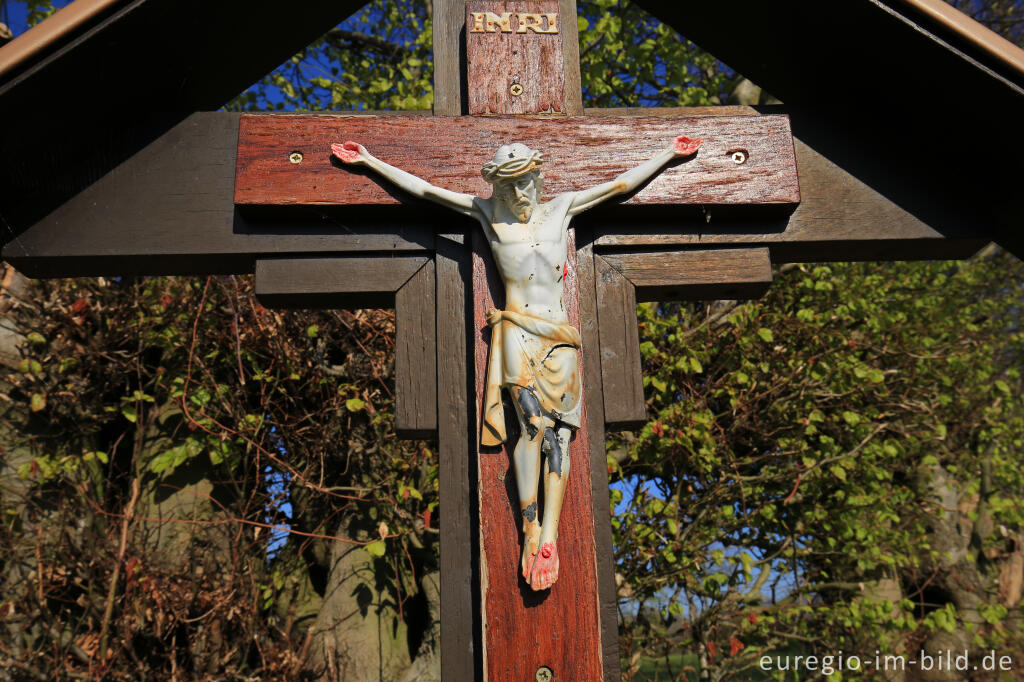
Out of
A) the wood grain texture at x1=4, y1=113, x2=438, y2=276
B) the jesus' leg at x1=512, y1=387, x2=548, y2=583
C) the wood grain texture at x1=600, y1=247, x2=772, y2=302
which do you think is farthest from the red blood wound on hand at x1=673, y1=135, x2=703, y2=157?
the jesus' leg at x1=512, y1=387, x2=548, y2=583

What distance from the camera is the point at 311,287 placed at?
2.12 meters

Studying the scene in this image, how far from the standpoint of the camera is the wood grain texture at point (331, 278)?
6.91ft

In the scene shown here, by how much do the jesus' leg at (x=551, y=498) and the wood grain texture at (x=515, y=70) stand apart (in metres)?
0.95

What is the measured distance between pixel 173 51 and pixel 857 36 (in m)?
1.78

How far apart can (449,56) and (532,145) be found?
1.31ft

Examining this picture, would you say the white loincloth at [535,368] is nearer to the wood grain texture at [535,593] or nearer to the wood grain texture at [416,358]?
the wood grain texture at [535,593]

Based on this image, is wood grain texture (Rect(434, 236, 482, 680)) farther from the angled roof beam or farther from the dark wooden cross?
the angled roof beam

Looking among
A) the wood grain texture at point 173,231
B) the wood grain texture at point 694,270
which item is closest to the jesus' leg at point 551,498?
the wood grain texture at point 694,270

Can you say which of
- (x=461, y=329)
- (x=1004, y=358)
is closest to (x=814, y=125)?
(x=461, y=329)

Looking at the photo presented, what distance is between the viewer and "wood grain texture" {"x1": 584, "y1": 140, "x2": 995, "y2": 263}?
220 cm

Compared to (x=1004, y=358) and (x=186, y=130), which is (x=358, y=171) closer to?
(x=186, y=130)

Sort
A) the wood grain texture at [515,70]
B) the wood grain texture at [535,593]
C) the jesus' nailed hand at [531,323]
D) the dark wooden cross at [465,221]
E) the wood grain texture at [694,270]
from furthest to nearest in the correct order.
→ the wood grain texture at [515,70], the wood grain texture at [694,270], the dark wooden cross at [465,221], the jesus' nailed hand at [531,323], the wood grain texture at [535,593]

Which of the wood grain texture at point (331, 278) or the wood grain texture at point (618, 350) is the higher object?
the wood grain texture at point (331, 278)

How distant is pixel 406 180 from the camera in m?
2.09
